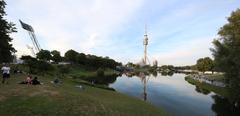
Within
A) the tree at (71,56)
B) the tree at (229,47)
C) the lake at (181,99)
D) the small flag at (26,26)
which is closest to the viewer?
the lake at (181,99)

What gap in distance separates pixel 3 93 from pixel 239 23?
62842 mm

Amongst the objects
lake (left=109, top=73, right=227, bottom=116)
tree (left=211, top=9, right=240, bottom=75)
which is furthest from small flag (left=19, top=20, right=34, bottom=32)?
tree (left=211, top=9, right=240, bottom=75)

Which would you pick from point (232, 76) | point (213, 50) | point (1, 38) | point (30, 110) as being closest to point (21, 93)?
point (30, 110)

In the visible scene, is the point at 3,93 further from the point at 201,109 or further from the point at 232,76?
the point at 232,76

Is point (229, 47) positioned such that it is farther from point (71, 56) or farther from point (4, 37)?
point (71, 56)

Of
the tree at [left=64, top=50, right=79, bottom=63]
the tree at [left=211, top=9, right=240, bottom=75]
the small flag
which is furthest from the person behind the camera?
the tree at [left=64, top=50, right=79, bottom=63]

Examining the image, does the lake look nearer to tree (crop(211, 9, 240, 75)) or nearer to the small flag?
tree (crop(211, 9, 240, 75))

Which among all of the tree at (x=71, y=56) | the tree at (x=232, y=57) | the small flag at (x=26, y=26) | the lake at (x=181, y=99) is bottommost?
the lake at (x=181, y=99)

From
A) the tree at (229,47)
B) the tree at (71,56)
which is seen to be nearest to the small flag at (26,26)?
the tree at (71,56)

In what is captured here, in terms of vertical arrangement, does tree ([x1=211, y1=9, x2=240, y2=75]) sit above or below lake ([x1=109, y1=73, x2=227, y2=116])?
above

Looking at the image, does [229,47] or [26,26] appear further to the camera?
[26,26]

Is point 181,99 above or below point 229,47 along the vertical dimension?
below

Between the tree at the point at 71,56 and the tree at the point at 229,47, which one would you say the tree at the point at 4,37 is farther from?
the tree at the point at 71,56

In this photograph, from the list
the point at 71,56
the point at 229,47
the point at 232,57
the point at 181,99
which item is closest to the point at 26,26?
the point at 71,56
